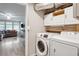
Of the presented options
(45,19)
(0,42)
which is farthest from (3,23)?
(45,19)

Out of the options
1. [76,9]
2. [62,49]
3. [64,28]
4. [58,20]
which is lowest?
[62,49]

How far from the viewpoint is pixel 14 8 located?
1551mm

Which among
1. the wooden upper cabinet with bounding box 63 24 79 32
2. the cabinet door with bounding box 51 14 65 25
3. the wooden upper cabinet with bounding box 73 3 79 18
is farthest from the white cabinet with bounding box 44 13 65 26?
the wooden upper cabinet with bounding box 73 3 79 18

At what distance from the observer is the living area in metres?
1.52

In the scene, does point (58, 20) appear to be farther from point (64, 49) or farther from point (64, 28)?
point (64, 49)

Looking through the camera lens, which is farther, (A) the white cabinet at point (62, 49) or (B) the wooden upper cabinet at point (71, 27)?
(B) the wooden upper cabinet at point (71, 27)

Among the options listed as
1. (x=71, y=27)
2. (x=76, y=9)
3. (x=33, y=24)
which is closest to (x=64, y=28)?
(x=71, y=27)

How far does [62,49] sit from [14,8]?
89 cm

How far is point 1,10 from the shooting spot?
60.0 inches

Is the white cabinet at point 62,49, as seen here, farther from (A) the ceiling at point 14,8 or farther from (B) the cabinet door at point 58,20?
(A) the ceiling at point 14,8

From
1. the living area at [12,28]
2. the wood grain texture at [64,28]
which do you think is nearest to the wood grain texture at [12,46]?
the living area at [12,28]

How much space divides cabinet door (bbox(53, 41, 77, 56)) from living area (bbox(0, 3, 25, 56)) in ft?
1.68

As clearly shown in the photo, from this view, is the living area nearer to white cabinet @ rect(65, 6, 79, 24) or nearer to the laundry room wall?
the laundry room wall

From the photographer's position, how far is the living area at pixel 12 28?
1.52m
